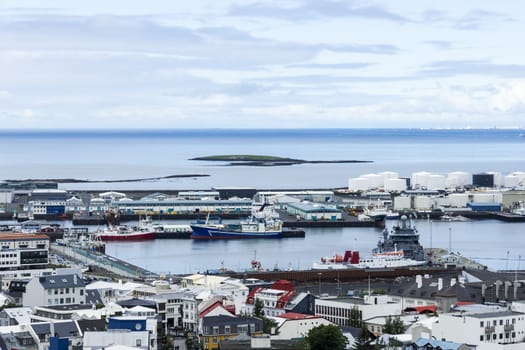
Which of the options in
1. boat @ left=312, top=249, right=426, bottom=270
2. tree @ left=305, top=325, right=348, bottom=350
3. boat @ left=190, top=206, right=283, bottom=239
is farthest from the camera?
boat @ left=190, top=206, right=283, bottom=239

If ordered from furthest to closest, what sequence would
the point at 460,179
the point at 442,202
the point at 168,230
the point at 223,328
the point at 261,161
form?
the point at 261,161 < the point at 460,179 < the point at 442,202 < the point at 168,230 < the point at 223,328

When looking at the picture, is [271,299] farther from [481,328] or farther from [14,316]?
[481,328]

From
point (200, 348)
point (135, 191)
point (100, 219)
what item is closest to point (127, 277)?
point (200, 348)

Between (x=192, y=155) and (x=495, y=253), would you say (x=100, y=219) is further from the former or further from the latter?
(x=192, y=155)

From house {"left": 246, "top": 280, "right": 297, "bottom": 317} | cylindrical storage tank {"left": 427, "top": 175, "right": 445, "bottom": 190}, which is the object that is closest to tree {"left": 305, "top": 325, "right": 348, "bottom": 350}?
house {"left": 246, "top": 280, "right": 297, "bottom": 317}

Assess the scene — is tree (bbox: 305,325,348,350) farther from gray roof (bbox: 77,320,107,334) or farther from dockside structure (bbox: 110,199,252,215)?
dockside structure (bbox: 110,199,252,215)

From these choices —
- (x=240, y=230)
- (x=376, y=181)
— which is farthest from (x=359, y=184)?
(x=240, y=230)
